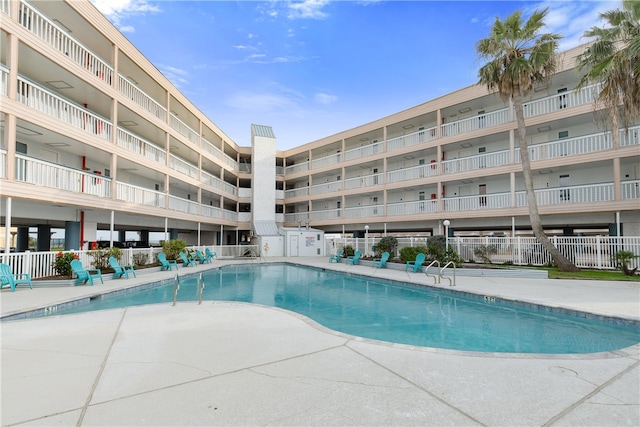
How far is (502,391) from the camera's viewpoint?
3.78 m

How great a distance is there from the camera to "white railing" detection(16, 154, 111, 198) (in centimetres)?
1227

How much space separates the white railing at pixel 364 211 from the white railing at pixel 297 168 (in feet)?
26.2

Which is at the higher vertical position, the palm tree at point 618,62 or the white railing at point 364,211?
the palm tree at point 618,62

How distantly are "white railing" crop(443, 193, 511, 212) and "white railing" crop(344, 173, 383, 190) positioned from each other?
281 inches

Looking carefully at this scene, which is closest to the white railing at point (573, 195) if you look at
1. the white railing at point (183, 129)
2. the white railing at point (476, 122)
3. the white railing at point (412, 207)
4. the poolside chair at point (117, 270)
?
the white railing at point (476, 122)

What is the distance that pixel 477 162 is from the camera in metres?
22.9

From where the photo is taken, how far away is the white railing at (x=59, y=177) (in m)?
12.3

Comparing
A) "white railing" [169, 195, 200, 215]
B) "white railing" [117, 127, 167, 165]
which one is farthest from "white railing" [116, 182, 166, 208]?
"white railing" [117, 127, 167, 165]

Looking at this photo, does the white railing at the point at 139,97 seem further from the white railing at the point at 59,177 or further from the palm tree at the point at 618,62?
the palm tree at the point at 618,62

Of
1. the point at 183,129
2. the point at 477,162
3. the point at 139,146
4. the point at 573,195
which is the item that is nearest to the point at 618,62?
the point at 573,195

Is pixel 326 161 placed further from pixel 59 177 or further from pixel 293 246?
pixel 59 177

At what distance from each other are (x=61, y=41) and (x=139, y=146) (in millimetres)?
6319

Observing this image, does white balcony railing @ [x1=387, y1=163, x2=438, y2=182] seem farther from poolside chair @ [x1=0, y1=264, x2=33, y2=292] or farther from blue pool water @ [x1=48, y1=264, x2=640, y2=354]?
poolside chair @ [x1=0, y1=264, x2=33, y2=292]

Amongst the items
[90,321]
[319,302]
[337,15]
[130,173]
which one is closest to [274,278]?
[319,302]
